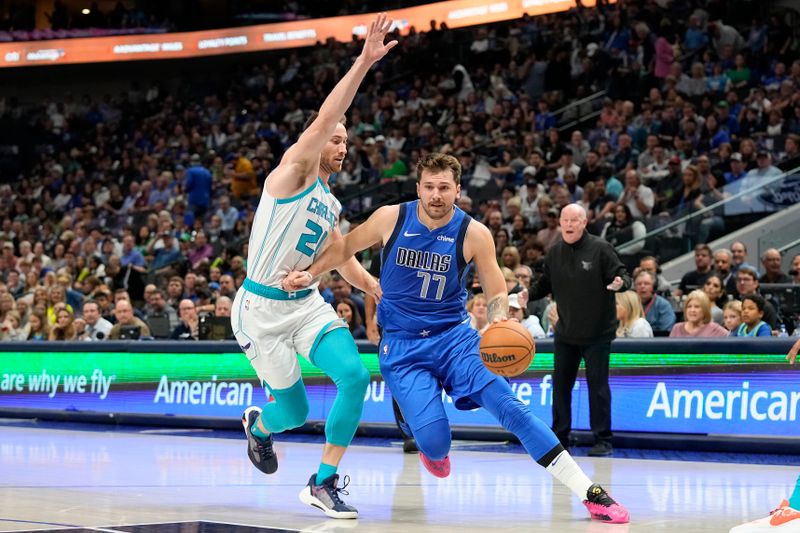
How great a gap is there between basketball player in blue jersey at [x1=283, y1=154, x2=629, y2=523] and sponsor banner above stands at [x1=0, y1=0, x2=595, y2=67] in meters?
20.0

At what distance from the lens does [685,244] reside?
15.1m

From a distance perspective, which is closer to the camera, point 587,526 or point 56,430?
point 587,526

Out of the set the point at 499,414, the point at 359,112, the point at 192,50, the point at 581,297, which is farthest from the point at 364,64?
the point at 192,50

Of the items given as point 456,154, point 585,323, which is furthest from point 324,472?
point 456,154

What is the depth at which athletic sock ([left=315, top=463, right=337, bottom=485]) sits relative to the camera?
706 cm

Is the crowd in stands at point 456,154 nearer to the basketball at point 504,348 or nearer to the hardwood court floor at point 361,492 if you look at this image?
the hardwood court floor at point 361,492

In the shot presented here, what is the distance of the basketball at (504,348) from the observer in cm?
674

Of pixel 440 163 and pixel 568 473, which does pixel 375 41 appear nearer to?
pixel 440 163

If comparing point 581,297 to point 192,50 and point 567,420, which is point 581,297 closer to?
point 567,420

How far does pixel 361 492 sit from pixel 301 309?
148 cm

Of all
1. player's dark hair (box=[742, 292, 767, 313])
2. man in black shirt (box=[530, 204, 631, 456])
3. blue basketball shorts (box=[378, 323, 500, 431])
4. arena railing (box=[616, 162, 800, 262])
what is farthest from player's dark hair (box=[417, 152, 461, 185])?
arena railing (box=[616, 162, 800, 262])

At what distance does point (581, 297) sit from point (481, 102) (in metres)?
12.5

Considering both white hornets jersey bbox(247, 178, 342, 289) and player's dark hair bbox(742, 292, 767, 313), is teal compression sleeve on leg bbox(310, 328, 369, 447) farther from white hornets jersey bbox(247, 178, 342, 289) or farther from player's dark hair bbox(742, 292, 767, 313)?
player's dark hair bbox(742, 292, 767, 313)

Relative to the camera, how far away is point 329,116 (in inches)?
267
